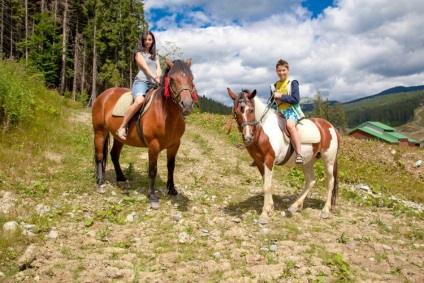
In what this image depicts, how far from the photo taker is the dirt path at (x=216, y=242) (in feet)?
13.1

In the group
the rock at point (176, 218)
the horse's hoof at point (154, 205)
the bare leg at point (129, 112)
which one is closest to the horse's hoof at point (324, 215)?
the rock at point (176, 218)

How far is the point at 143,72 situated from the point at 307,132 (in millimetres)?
3859

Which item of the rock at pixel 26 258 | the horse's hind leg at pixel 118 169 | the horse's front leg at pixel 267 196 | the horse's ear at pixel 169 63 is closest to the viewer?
the rock at pixel 26 258

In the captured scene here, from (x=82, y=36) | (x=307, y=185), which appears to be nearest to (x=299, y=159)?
(x=307, y=185)

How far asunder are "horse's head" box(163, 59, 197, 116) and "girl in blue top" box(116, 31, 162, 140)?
858mm

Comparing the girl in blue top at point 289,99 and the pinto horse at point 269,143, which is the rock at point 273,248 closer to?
the pinto horse at point 269,143

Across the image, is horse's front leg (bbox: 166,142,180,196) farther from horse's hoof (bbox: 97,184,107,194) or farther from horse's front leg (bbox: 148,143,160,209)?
horse's hoof (bbox: 97,184,107,194)

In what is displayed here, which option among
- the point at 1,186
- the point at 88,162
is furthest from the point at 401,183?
the point at 1,186

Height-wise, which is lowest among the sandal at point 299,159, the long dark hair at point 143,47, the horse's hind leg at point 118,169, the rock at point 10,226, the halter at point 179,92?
the rock at point 10,226

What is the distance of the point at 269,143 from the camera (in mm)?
6062

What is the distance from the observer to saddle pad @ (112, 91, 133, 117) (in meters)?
6.76

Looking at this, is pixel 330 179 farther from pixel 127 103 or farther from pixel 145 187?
pixel 127 103

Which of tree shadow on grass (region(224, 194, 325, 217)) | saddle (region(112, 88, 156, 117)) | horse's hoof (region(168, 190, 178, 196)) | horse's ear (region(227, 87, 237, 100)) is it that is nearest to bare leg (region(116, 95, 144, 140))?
saddle (region(112, 88, 156, 117))

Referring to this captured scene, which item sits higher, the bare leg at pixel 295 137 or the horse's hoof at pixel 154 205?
the bare leg at pixel 295 137
